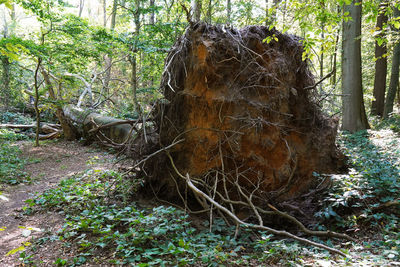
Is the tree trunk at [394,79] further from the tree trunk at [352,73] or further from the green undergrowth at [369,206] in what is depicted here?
the green undergrowth at [369,206]

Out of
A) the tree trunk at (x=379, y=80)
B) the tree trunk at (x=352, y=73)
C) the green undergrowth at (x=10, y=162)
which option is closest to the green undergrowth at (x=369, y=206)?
the tree trunk at (x=352, y=73)

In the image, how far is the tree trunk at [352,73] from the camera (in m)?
9.22

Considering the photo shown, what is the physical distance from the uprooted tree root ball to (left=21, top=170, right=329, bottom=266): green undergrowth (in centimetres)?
97

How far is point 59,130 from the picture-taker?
42.4 ft

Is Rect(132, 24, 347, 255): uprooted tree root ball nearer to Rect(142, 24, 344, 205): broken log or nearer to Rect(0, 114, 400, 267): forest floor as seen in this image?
Rect(142, 24, 344, 205): broken log

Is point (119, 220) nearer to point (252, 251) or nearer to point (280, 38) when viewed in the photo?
point (252, 251)

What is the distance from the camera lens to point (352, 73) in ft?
30.5

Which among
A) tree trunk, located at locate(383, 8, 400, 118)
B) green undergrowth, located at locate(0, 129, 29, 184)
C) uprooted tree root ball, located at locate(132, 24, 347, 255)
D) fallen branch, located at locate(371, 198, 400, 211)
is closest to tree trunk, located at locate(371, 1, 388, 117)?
tree trunk, located at locate(383, 8, 400, 118)

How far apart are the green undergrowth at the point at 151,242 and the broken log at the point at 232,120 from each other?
43.2 inches

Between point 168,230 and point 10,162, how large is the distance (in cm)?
752

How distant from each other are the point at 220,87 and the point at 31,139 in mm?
11191

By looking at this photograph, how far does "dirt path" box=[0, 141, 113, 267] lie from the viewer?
12.8 feet

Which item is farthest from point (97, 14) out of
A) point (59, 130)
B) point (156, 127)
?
point (156, 127)

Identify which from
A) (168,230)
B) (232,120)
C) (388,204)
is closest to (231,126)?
(232,120)
